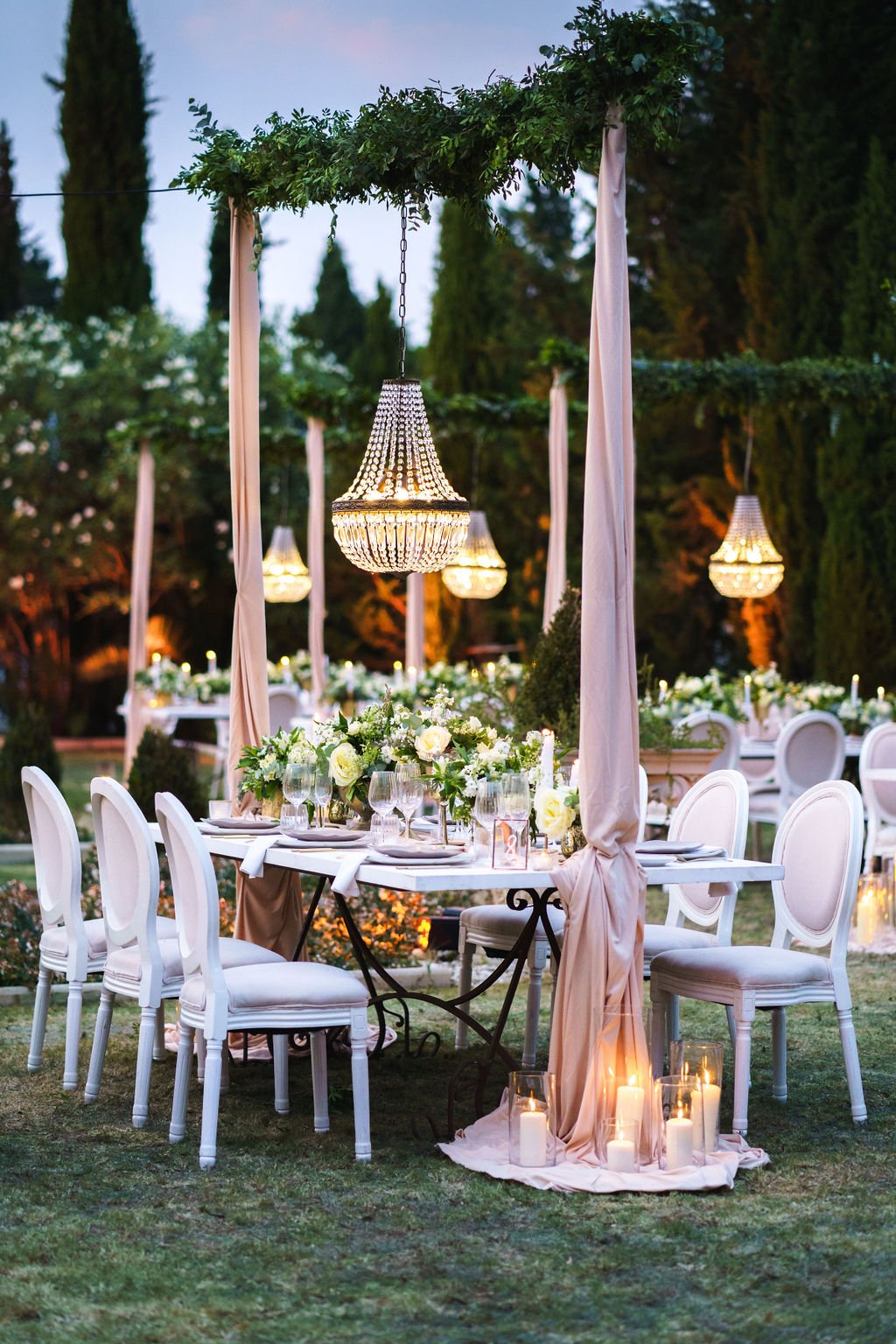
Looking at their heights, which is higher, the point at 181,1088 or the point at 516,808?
the point at 516,808

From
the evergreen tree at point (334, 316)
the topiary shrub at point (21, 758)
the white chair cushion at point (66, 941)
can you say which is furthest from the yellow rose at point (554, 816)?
the evergreen tree at point (334, 316)

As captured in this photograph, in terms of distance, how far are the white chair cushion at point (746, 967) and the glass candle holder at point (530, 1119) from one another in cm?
70

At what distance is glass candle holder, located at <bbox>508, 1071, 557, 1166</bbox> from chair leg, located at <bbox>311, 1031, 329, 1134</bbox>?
0.67 metres

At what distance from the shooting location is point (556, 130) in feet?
15.5

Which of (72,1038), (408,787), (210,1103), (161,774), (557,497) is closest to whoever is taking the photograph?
(210,1103)

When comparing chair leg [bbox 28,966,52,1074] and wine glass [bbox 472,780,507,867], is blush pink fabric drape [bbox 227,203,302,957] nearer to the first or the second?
chair leg [bbox 28,966,52,1074]

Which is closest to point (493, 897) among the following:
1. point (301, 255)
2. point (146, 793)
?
point (146, 793)

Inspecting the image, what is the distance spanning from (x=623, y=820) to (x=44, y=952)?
88.7 inches

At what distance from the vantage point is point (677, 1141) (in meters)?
4.40

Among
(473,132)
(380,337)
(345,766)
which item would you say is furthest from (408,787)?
(380,337)

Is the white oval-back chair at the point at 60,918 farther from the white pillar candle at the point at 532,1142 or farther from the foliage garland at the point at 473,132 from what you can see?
the foliage garland at the point at 473,132

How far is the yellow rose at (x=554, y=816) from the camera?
4.72 m

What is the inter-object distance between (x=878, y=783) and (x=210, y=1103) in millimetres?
5073

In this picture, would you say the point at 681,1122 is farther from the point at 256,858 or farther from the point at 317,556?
the point at 317,556
